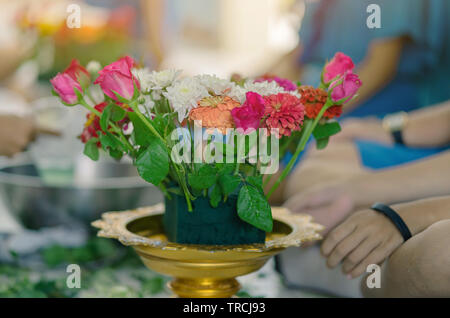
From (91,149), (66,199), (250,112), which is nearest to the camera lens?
(250,112)

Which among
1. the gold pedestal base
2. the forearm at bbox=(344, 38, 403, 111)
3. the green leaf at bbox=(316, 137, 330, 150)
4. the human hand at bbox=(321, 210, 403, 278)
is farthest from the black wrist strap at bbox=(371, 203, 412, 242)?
the forearm at bbox=(344, 38, 403, 111)

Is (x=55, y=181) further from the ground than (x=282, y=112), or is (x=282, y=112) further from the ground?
(x=282, y=112)

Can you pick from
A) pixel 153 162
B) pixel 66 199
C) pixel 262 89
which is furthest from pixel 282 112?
pixel 66 199

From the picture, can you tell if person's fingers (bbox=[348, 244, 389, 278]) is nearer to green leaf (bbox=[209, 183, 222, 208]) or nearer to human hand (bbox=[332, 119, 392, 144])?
green leaf (bbox=[209, 183, 222, 208])

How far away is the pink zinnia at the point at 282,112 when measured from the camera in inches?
21.6

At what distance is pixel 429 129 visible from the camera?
112 cm

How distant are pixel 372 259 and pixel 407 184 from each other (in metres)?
0.20

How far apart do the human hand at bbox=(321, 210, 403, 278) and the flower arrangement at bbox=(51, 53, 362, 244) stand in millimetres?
112

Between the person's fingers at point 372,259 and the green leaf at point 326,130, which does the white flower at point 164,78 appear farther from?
the person's fingers at point 372,259

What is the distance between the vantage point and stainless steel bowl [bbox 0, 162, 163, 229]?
99 cm

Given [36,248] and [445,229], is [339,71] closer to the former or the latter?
[445,229]

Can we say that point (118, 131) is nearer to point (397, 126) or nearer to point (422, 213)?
point (422, 213)
